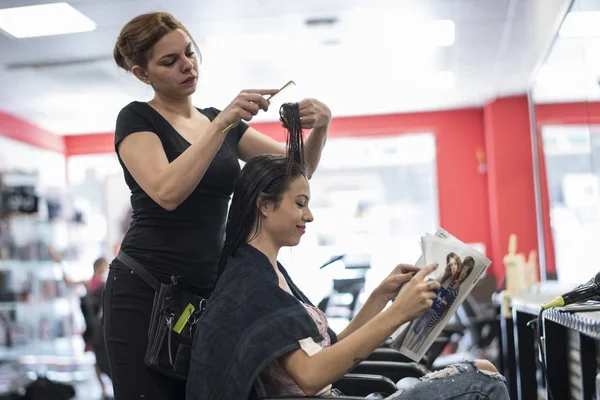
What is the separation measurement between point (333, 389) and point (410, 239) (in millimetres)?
7312

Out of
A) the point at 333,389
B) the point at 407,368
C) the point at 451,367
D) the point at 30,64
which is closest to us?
the point at 451,367

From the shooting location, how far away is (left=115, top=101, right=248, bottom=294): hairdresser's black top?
1582mm

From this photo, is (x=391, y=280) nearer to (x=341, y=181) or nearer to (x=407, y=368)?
(x=407, y=368)

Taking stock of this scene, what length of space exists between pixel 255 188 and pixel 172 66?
14.8 inches

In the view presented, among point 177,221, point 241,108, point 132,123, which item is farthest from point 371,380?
point 132,123

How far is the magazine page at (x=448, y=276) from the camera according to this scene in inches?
52.5

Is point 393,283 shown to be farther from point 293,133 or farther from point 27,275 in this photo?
point 27,275

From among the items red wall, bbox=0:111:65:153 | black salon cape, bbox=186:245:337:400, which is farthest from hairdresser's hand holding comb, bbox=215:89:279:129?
red wall, bbox=0:111:65:153

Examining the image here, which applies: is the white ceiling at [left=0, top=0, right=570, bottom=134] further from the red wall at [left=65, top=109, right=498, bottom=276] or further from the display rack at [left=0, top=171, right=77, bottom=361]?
the display rack at [left=0, top=171, right=77, bottom=361]

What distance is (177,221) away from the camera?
5.23 ft

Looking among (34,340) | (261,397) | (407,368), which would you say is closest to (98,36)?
(34,340)

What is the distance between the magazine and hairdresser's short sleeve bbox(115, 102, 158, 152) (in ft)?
2.25

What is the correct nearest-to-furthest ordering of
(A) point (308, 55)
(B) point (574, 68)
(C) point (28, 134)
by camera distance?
(B) point (574, 68) → (A) point (308, 55) → (C) point (28, 134)

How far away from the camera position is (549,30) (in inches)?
198
